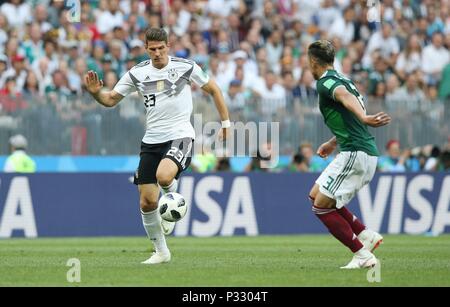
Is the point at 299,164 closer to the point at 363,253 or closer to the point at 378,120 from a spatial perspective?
Answer: the point at 363,253

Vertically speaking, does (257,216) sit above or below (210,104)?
below

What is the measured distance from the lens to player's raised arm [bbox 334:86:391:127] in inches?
461

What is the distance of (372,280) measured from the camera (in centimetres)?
1129

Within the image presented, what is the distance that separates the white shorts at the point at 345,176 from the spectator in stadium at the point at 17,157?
30.3ft

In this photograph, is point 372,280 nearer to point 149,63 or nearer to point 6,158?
point 149,63

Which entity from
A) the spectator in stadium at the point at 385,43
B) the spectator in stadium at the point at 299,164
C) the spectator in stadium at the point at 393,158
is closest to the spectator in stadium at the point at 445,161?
the spectator in stadium at the point at 393,158

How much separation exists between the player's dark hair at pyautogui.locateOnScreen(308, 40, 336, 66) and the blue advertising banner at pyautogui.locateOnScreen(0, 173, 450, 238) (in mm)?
8190

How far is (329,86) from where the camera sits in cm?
1237

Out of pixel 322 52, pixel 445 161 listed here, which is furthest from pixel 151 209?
pixel 445 161

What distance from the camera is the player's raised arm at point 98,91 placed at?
13.1 m

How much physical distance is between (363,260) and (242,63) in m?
12.2

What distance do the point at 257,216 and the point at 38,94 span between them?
4528 millimetres

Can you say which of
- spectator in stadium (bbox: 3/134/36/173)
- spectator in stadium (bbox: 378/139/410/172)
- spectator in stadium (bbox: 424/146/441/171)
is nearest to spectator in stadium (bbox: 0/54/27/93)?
spectator in stadium (bbox: 3/134/36/173)

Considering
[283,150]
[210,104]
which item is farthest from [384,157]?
[210,104]
